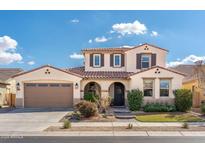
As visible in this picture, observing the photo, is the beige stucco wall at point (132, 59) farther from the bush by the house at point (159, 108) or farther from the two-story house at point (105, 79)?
the bush by the house at point (159, 108)

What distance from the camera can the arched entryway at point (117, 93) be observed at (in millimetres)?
25109

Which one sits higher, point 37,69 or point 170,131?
point 37,69

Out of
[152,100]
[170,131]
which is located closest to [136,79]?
[152,100]

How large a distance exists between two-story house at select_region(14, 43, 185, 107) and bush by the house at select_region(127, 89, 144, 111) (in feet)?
3.17

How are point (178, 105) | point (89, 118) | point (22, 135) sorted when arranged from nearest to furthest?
point (22, 135) → point (89, 118) → point (178, 105)

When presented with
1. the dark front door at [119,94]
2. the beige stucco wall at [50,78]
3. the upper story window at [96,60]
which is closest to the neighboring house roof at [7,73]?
the beige stucco wall at [50,78]

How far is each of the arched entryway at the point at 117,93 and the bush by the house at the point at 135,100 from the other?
3482 millimetres

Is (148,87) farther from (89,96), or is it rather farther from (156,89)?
(89,96)

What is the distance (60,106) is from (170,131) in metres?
12.9

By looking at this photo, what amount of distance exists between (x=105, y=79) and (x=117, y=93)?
2.31m

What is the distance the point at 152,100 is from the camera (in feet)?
73.6

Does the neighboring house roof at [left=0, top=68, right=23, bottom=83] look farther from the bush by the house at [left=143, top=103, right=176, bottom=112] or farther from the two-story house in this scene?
the bush by the house at [left=143, top=103, right=176, bottom=112]

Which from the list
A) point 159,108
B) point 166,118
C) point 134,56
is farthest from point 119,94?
point 166,118
